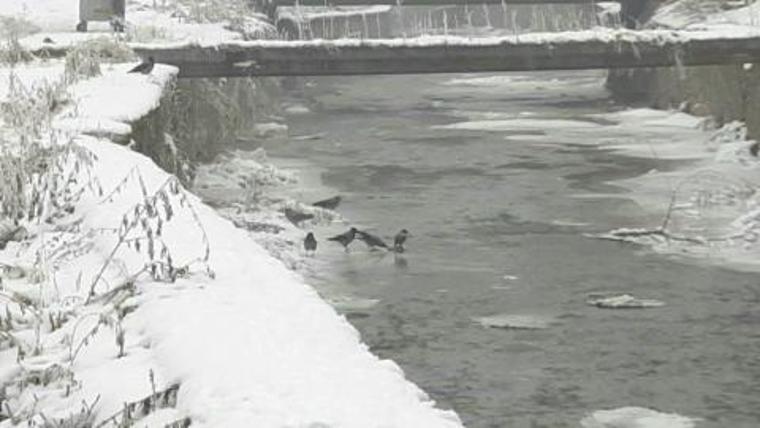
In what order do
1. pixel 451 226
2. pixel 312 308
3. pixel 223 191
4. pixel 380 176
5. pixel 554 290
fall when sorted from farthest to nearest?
pixel 380 176 → pixel 223 191 → pixel 451 226 → pixel 554 290 → pixel 312 308

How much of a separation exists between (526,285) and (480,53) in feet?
20.2

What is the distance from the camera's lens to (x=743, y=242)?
1287 centimetres

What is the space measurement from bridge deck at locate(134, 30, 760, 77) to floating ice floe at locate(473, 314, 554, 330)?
7161 millimetres

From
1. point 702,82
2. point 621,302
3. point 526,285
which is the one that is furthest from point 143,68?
point 702,82

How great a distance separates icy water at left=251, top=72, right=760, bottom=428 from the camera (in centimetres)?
820

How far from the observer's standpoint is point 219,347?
411 centimetres

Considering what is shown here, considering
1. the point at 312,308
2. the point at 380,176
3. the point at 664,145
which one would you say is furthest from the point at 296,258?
the point at 664,145

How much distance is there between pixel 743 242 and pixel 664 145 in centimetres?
855

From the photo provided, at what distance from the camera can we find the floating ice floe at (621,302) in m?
10.4

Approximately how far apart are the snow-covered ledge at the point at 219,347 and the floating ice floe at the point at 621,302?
493 centimetres

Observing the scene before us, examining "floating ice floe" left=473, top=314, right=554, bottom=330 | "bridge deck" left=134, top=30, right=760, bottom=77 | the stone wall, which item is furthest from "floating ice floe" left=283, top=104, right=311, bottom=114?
"floating ice floe" left=473, top=314, right=554, bottom=330

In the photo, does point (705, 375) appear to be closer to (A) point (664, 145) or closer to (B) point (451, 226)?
(B) point (451, 226)

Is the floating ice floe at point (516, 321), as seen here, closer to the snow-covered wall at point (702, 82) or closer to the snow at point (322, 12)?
the snow-covered wall at point (702, 82)

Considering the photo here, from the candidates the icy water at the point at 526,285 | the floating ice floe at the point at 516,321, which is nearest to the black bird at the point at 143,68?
the icy water at the point at 526,285
